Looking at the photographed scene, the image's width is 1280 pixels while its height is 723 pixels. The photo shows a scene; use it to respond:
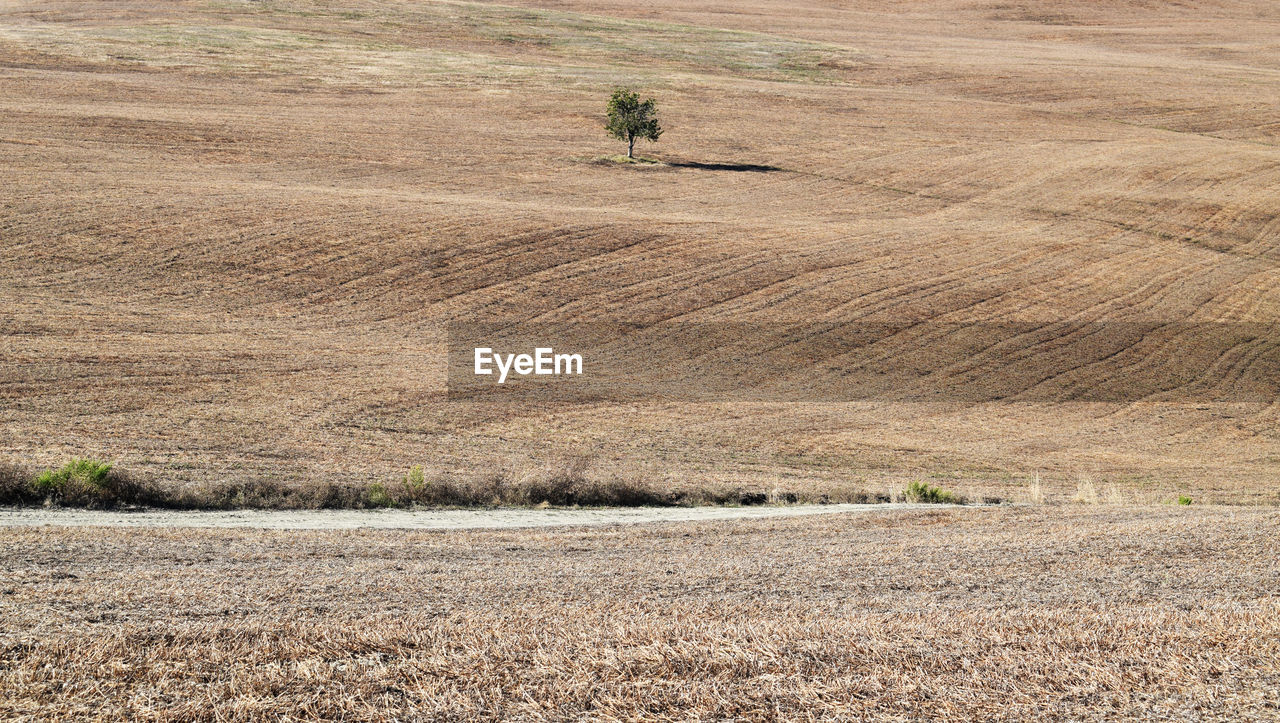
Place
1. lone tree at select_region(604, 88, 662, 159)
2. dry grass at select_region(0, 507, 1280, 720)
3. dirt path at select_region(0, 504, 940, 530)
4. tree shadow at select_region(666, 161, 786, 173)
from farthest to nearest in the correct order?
lone tree at select_region(604, 88, 662, 159), tree shadow at select_region(666, 161, 786, 173), dirt path at select_region(0, 504, 940, 530), dry grass at select_region(0, 507, 1280, 720)

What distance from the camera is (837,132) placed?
207 ft

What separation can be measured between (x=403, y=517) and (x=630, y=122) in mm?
43123

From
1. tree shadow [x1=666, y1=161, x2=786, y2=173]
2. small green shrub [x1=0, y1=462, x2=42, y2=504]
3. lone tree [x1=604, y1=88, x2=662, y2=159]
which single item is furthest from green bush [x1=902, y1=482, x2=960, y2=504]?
lone tree [x1=604, y1=88, x2=662, y2=159]

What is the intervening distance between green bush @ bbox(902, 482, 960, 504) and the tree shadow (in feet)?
121

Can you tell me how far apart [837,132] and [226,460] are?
5057cm

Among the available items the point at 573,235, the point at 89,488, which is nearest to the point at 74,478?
the point at 89,488

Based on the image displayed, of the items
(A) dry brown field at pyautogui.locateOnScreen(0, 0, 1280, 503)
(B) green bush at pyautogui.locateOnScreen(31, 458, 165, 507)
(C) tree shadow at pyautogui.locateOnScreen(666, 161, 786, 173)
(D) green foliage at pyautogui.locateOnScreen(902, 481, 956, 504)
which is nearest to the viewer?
(B) green bush at pyautogui.locateOnScreen(31, 458, 165, 507)

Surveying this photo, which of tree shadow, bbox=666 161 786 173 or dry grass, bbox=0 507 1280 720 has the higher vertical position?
tree shadow, bbox=666 161 786 173

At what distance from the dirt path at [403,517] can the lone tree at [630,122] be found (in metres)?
40.7

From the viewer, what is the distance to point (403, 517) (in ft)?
52.8

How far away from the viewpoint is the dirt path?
1440 centimetres

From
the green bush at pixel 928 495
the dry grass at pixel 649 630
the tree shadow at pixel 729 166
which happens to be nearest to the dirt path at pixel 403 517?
the green bush at pixel 928 495

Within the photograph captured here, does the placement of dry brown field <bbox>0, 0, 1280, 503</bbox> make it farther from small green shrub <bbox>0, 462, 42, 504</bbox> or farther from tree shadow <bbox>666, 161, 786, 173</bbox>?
small green shrub <bbox>0, 462, 42, 504</bbox>

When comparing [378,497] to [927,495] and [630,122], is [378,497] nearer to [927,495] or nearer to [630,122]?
[927,495]
